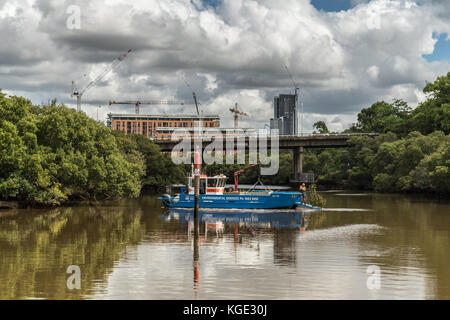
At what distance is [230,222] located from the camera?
149 feet

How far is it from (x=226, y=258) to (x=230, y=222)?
1871 cm

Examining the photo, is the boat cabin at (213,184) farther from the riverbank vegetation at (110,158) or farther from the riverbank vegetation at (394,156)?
the riverbank vegetation at (394,156)

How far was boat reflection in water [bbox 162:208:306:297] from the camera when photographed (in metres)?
35.8

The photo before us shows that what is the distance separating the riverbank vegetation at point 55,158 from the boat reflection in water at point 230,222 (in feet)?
29.9

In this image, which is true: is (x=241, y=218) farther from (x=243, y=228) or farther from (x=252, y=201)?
(x=243, y=228)

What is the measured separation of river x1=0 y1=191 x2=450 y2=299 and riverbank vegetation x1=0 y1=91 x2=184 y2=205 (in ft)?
20.3

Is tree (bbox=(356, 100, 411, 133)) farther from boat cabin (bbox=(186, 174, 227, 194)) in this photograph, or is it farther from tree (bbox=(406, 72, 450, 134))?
boat cabin (bbox=(186, 174, 227, 194))

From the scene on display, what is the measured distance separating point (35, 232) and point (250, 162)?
330 feet

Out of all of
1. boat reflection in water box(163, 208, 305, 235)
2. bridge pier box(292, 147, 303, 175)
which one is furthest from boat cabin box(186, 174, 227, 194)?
bridge pier box(292, 147, 303, 175)

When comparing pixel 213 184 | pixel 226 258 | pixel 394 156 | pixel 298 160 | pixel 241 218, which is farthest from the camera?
pixel 298 160

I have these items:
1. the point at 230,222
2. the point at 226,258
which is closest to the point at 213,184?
the point at 230,222

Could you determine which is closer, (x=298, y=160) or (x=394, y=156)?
(x=394, y=156)
